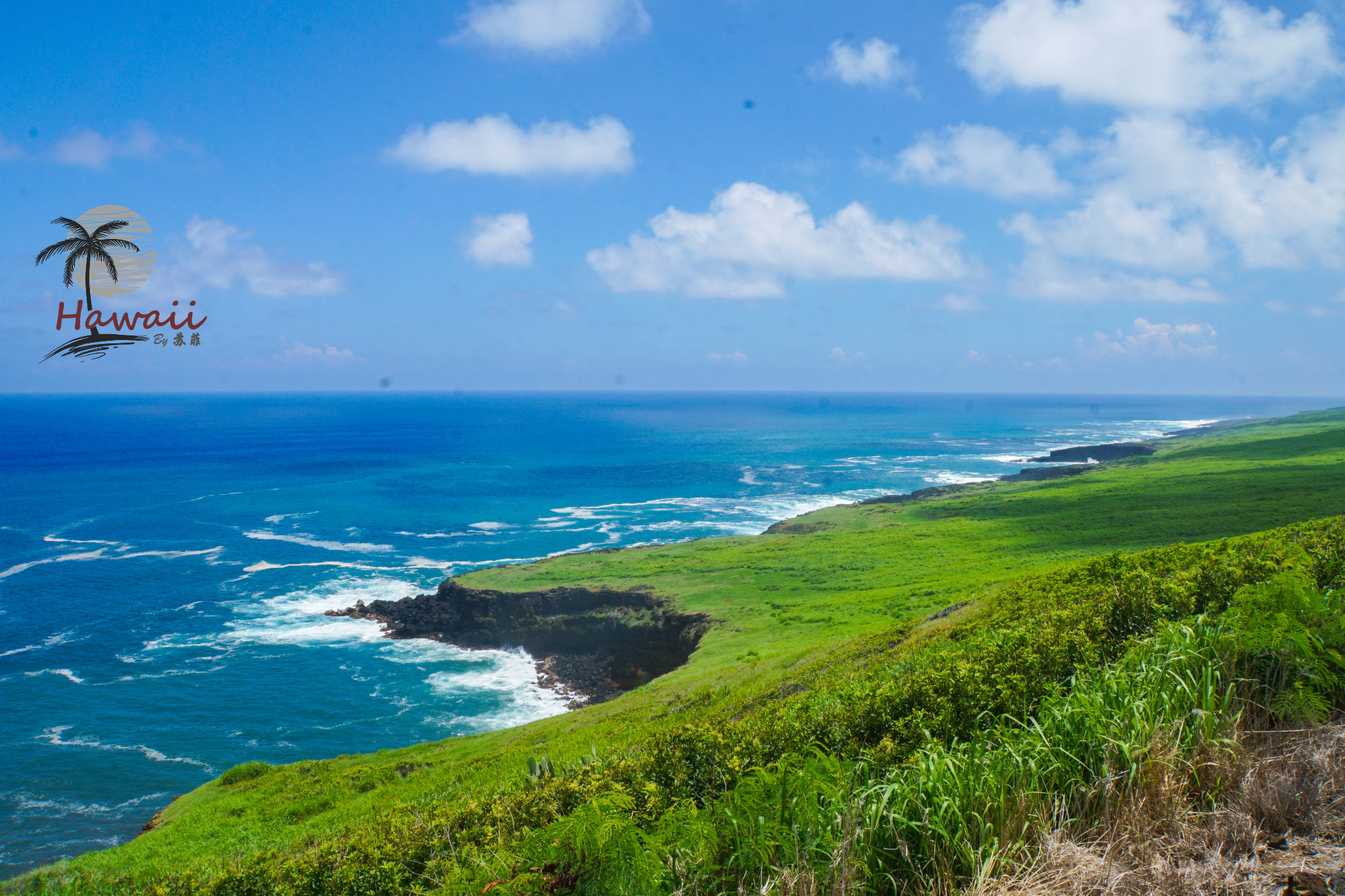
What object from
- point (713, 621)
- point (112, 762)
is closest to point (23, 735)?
point (112, 762)

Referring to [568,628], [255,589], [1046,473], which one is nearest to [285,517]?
[255,589]

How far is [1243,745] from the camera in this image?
6.83 meters

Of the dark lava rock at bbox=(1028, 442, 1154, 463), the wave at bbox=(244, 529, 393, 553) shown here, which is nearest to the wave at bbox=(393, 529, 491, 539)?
the wave at bbox=(244, 529, 393, 553)

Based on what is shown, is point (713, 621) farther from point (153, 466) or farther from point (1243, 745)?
point (153, 466)

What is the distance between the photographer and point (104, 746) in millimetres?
38156

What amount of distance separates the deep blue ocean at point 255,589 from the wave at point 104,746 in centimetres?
14

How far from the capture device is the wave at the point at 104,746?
1454 inches

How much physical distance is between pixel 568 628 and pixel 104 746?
27095 mm

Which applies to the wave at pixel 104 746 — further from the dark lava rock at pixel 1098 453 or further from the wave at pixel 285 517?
the dark lava rock at pixel 1098 453

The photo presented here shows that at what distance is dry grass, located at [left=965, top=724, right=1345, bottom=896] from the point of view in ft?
17.3

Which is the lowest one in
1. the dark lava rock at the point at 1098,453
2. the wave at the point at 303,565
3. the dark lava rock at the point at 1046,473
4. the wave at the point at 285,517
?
the wave at the point at 303,565

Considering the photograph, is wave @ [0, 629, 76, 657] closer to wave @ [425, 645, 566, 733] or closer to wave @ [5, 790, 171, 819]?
wave @ [5, 790, 171, 819]

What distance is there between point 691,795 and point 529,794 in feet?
7.45

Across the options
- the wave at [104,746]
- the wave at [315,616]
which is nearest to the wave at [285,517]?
the wave at [315,616]
